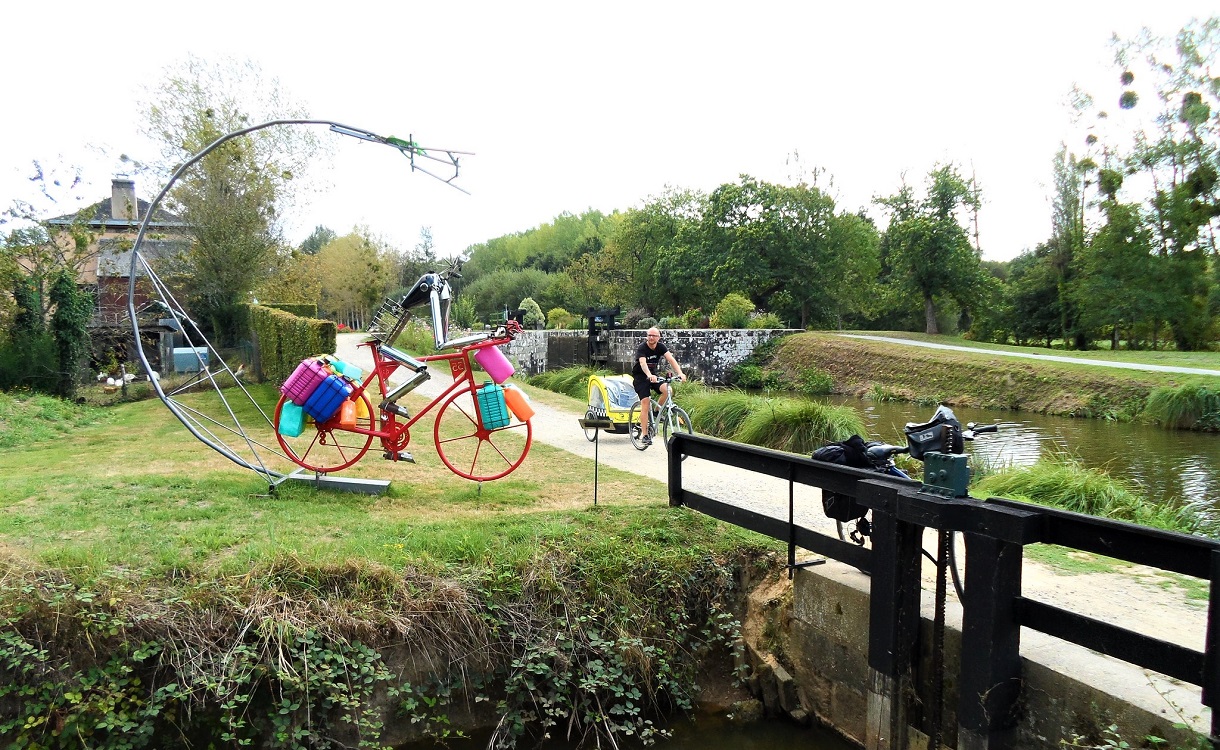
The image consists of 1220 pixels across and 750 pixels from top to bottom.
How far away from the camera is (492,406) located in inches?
276

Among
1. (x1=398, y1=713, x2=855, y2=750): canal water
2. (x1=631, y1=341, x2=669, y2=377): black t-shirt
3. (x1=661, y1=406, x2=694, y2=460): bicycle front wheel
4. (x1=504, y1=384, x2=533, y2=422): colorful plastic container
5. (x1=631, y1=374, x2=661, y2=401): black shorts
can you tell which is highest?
(x1=631, y1=341, x2=669, y2=377): black t-shirt

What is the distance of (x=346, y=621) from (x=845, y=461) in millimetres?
3240

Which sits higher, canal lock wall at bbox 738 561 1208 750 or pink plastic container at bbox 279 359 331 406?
pink plastic container at bbox 279 359 331 406

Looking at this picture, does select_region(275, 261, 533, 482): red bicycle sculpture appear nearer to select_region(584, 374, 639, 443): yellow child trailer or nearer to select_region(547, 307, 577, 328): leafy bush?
select_region(584, 374, 639, 443): yellow child trailer

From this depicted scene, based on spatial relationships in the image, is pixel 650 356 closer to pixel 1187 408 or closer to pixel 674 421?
pixel 674 421

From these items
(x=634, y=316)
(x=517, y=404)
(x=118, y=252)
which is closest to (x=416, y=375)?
(x=517, y=404)

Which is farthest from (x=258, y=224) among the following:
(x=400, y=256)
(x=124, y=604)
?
(x=400, y=256)

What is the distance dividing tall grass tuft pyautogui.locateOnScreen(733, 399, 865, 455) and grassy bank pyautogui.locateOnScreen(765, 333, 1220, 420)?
8458 mm

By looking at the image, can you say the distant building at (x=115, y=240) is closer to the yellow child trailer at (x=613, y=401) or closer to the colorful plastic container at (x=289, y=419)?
the colorful plastic container at (x=289, y=419)

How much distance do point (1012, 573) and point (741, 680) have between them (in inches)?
88.5

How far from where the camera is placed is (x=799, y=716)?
16.4 ft

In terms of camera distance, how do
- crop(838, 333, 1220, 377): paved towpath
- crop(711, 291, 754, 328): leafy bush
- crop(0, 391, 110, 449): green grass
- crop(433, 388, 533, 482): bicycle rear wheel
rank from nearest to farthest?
crop(433, 388, 533, 482): bicycle rear wheel < crop(0, 391, 110, 449): green grass < crop(838, 333, 1220, 377): paved towpath < crop(711, 291, 754, 328): leafy bush

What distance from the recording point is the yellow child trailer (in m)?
10.9

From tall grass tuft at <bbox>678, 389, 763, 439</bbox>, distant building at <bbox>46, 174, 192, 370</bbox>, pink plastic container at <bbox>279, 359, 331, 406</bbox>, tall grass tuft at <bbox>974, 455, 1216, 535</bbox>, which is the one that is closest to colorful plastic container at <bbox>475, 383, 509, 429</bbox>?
pink plastic container at <bbox>279, 359, 331, 406</bbox>
